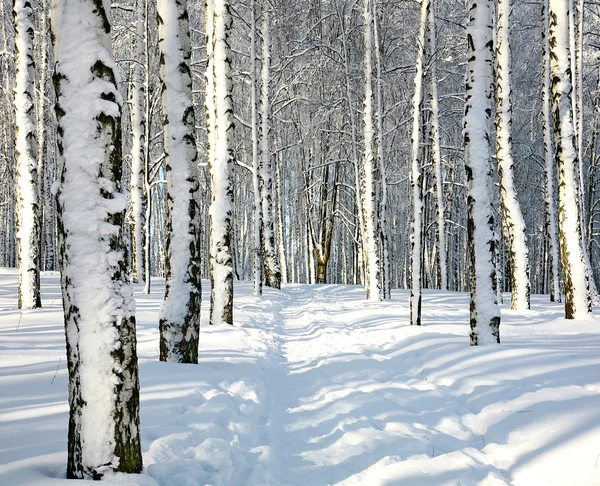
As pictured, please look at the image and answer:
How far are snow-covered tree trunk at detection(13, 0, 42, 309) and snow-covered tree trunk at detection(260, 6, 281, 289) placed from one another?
8734 millimetres

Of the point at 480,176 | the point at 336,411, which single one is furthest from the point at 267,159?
the point at 336,411

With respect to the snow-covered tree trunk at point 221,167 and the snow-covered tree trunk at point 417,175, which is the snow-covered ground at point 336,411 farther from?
the snow-covered tree trunk at point 417,175

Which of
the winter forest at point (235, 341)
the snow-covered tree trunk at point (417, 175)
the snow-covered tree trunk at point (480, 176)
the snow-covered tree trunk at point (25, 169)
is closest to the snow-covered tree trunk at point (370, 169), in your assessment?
the winter forest at point (235, 341)

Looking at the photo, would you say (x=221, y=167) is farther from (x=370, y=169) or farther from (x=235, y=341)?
(x=370, y=169)

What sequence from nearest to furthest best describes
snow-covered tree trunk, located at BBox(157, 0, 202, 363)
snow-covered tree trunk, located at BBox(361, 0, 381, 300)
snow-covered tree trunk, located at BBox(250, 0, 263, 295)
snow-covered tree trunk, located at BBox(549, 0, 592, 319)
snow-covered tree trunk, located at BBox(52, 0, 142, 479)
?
snow-covered tree trunk, located at BBox(52, 0, 142, 479)
snow-covered tree trunk, located at BBox(157, 0, 202, 363)
snow-covered tree trunk, located at BBox(549, 0, 592, 319)
snow-covered tree trunk, located at BBox(361, 0, 381, 300)
snow-covered tree trunk, located at BBox(250, 0, 263, 295)

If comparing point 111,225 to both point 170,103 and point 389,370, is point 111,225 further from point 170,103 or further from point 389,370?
point 389,370

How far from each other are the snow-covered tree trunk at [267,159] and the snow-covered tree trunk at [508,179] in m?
8.34

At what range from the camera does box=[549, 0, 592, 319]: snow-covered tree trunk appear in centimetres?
808

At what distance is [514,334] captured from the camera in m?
7.29

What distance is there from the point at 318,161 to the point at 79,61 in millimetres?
24445

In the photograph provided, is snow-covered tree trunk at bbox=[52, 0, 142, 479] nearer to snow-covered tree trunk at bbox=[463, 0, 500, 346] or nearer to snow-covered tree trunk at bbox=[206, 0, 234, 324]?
snow-covered tree trunk at bbox=[206, 0, 234, 324]

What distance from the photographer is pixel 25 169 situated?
7809mm

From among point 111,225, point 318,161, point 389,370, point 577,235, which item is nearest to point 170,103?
point 111,225

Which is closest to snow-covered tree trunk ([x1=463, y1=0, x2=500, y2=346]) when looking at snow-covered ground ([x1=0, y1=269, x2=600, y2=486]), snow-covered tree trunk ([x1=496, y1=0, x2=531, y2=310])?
snow-covered ground ([x1=0, y1=269, x2=600, y2=486])
